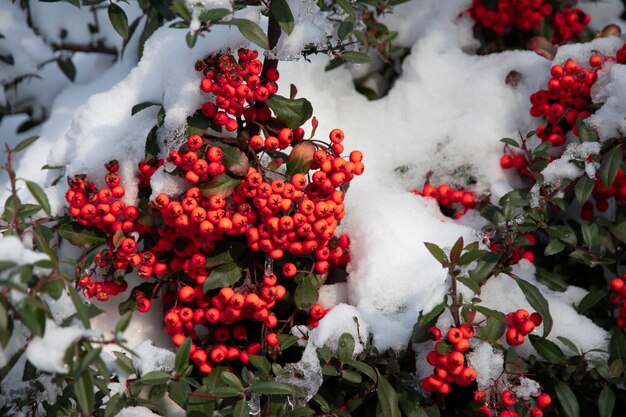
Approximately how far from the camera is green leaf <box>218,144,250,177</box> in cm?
176

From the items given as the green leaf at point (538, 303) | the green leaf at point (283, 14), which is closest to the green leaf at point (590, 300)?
the green leaf at point (538, 303)

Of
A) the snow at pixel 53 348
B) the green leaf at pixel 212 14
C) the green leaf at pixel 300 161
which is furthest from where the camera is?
the green leaf at pixel 300 161

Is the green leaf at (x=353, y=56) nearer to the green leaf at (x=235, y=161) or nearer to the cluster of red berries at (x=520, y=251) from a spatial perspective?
the green leaf at (x=235, y=161)

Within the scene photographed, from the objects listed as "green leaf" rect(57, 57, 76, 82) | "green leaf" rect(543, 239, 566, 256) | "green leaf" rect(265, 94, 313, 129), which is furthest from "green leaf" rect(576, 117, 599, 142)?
"green leaf" rect(57, 57, 76, 82)

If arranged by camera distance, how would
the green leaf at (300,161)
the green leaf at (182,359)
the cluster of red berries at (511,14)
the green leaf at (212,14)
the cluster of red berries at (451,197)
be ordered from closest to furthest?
the green leaf at (212,14) < the green leaf at (182,359) < the green leaf at (300,161) < the cluster of red berries at (451,197) < the cluster of red berries at (511,14)

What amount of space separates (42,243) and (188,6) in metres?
0.73

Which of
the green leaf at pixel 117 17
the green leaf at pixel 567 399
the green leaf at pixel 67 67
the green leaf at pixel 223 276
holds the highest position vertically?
the green leaf at pixel 117 17

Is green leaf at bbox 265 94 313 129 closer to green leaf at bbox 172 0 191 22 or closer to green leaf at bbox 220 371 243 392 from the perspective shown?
green leaf at bbox 172 0 191 22

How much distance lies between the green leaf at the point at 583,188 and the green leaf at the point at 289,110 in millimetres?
860

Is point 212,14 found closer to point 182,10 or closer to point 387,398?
point 182,10

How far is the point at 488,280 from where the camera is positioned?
2.09m

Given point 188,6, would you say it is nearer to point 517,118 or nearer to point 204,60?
point 204,60

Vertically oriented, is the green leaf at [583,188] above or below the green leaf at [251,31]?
below

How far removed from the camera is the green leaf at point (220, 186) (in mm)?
1748
